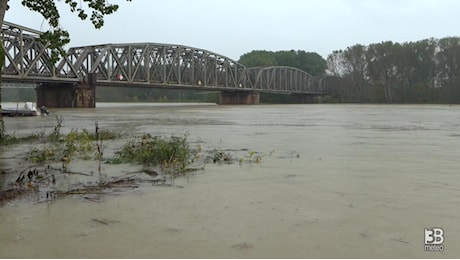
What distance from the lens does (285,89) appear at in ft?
474

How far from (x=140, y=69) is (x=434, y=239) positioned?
91.2m

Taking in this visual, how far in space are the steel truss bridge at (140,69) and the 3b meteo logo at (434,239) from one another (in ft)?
166

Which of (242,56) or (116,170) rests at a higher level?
(242,56)

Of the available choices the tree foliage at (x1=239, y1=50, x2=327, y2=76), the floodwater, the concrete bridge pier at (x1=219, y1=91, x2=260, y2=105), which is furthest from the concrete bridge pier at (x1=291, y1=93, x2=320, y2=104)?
the floodwater

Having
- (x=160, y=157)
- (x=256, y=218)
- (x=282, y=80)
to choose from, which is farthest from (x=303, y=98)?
(x=256, y=218)

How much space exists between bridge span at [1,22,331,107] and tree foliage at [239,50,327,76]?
3110cm

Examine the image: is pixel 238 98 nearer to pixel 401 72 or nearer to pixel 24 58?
pixel 401 72

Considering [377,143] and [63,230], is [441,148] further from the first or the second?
[63,230]

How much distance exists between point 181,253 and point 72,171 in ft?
17.0

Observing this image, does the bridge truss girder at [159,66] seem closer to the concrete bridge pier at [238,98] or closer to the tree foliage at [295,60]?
the concrete bridge pier at [238,98]

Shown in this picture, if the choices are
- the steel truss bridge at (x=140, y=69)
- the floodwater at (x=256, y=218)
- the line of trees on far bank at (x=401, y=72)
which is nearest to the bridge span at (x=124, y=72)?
the steel truss bridge at (x=140, y=69)

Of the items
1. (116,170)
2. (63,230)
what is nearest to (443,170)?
(116,170)

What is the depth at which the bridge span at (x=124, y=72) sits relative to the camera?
6425cm

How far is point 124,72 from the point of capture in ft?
276
